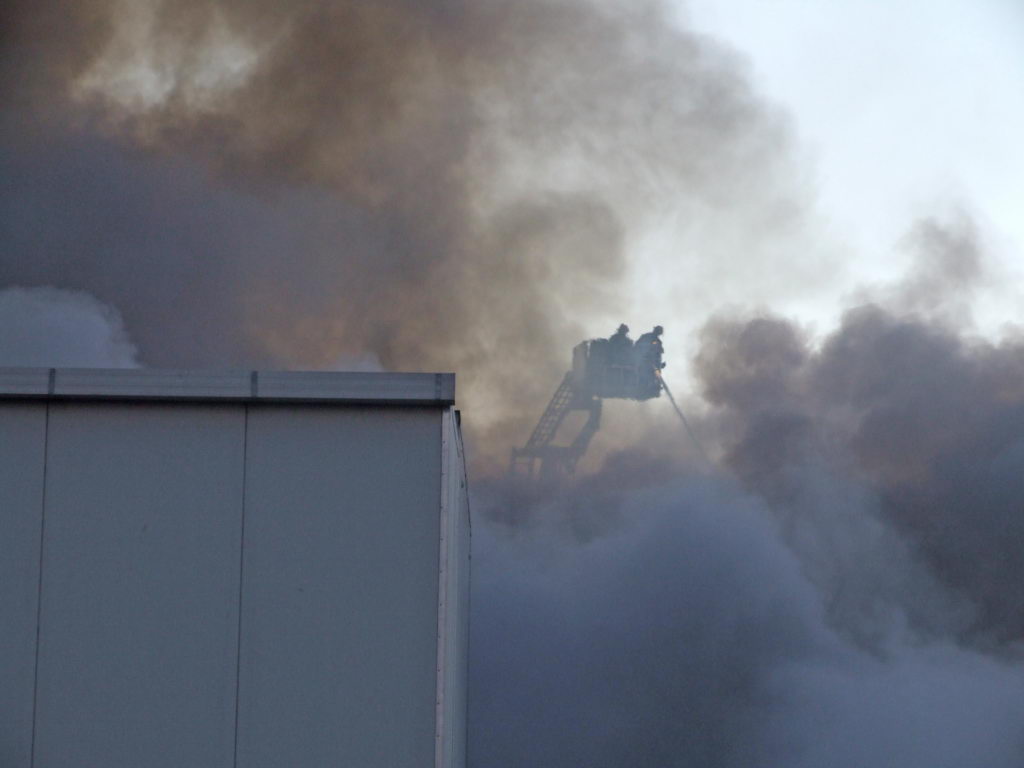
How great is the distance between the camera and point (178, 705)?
10242 mm

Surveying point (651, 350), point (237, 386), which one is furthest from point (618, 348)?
point (237, 386)

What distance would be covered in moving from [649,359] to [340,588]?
38.8 m

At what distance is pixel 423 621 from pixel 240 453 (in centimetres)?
218


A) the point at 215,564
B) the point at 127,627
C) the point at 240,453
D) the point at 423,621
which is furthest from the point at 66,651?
the point at 423,621

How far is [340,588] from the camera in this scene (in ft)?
34.0

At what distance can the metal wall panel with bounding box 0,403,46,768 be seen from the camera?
33.7 ft

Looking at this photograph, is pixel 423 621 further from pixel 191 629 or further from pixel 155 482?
pixel 155 482

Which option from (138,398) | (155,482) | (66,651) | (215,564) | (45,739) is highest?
(138,398)

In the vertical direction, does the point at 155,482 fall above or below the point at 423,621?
above

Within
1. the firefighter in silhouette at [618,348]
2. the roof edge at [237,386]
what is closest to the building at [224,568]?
the roof edge at [237,386]

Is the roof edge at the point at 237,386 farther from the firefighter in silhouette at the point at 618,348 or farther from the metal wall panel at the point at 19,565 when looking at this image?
the firefighter in silhouette at the point at 618,348

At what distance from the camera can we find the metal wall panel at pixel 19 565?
10258mm

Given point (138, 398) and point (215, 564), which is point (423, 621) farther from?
point (138, 398)

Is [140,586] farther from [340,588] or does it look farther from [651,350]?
[651,350]
